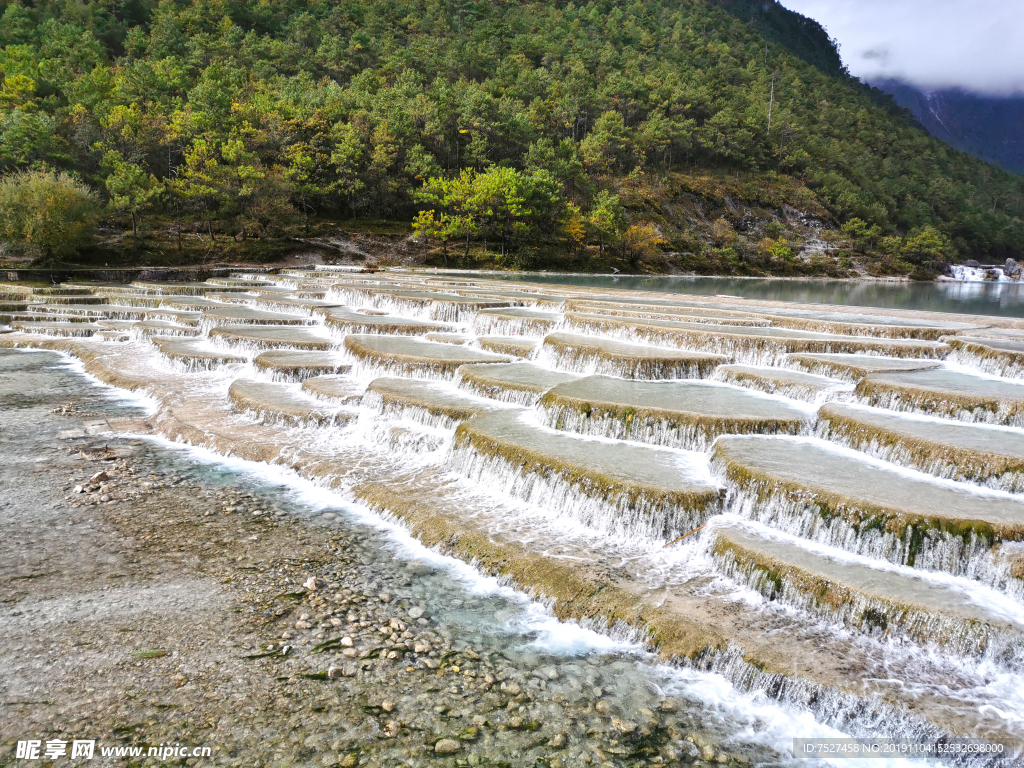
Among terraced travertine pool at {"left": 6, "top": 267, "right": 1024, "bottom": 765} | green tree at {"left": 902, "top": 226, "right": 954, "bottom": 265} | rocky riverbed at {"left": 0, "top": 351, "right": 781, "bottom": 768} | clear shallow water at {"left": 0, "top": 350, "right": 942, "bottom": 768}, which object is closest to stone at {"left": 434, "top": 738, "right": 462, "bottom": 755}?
rocky riverbed at {"left": 0, "top": 351, "right": 781, "bottom": 768}

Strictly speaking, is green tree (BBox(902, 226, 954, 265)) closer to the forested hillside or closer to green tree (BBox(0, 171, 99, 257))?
the forested hillside

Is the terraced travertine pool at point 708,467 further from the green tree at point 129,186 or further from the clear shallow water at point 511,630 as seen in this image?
the green tree at point 129,186

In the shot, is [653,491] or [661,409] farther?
[661,409]

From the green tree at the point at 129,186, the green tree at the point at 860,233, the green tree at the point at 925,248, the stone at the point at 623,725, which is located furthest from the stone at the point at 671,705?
the green tree at the point at 925,248

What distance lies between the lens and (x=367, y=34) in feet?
341

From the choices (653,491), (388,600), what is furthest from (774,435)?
(388,600)

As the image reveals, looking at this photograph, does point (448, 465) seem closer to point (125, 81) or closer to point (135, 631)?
point (135, 631)

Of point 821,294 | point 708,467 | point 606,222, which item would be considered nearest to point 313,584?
point 708,467

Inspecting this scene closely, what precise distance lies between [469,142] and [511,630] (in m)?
73.2

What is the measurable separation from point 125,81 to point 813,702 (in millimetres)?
73905

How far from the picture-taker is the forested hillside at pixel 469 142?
50.1 m

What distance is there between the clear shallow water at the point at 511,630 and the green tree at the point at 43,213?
28.7 m

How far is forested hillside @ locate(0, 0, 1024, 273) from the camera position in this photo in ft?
164

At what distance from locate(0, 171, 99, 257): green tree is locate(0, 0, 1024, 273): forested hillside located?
0.44 ft
